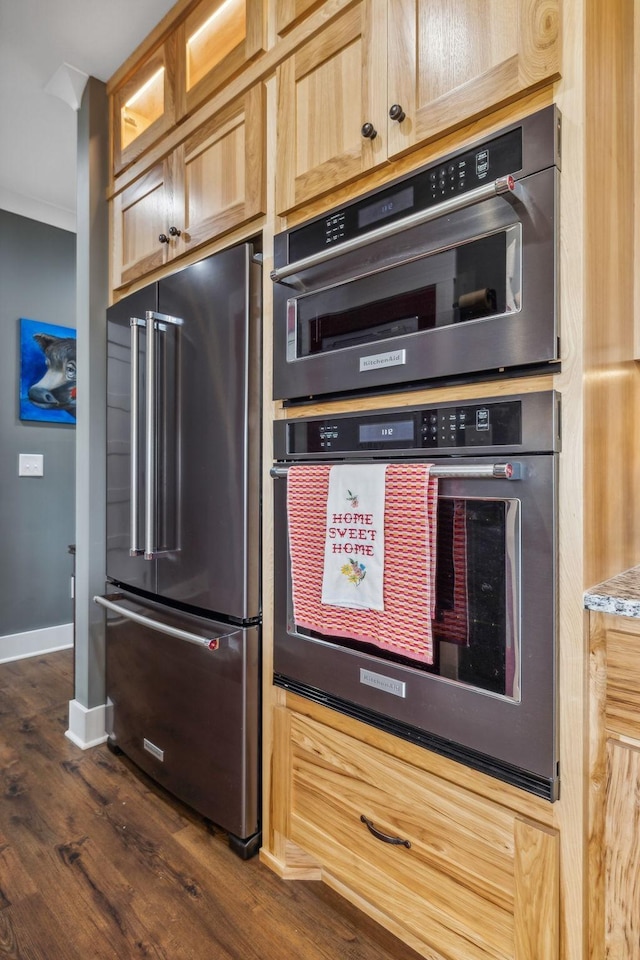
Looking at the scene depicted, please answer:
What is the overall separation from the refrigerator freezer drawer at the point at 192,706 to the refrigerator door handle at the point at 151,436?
25cm

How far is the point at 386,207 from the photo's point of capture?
1.19m

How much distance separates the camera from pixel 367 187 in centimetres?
124

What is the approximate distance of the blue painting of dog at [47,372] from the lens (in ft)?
10.5

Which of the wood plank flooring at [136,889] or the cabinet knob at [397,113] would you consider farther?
the wood plank flooring at [136,889]

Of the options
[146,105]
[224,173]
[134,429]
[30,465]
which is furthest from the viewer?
[30,465]

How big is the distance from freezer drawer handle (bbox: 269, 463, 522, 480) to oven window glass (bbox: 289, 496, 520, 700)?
0.05 m

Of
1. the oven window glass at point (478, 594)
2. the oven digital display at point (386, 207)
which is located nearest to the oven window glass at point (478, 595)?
the oven window glass at point (478, 594)

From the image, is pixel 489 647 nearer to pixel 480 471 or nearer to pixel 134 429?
pixel 480 471

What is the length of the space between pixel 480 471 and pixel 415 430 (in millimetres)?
195

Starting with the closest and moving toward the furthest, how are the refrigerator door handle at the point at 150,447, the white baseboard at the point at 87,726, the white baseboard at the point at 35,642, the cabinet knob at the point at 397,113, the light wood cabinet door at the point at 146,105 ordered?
the cabinet knob at the point at 397,113 → the refrigerator door handle at the point at 150,447 → the light wood cabinet door at the point at 146,105 → the white baseboard at the point at 87,726 → the white baseboard at the point at 35,642

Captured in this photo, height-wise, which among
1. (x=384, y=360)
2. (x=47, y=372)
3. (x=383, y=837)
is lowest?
(x=383, y=837)

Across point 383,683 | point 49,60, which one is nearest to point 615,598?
point 383,683

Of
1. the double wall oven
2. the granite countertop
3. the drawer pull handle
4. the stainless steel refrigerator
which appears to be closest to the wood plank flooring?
the stainless steel refrigerator

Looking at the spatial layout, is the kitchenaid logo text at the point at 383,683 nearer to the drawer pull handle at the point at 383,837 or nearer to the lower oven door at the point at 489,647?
the lower oven door at the point at 489,647
